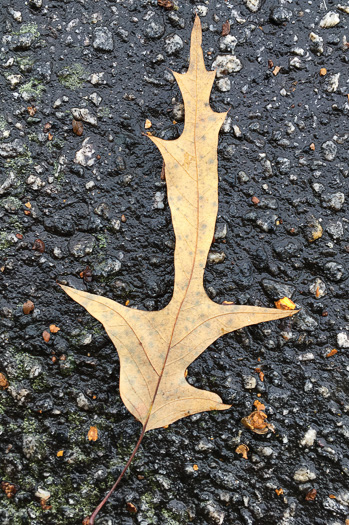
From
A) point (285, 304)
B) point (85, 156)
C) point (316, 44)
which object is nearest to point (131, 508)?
point (285, 304)

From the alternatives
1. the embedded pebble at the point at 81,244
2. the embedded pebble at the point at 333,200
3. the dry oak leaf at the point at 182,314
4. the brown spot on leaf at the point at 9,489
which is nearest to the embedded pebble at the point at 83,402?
the dry oak leaf at the point at 182,314

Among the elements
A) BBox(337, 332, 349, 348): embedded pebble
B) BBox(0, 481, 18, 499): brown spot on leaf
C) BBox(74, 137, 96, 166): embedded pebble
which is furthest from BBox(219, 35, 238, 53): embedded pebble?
BBox(0, 481, 18, 499): brown spot on leaf

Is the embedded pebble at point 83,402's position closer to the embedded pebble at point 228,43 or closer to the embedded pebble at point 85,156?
the embedded pebble at point 85,156

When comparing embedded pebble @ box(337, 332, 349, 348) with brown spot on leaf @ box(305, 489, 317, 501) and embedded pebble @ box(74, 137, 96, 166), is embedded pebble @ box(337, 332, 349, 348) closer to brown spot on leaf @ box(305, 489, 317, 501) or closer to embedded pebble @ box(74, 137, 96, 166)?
brown spot on leaf @ box(305, 489, 317, 501)

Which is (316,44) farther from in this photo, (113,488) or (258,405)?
(113,488)

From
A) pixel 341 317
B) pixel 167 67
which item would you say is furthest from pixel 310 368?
pixel 167 67
